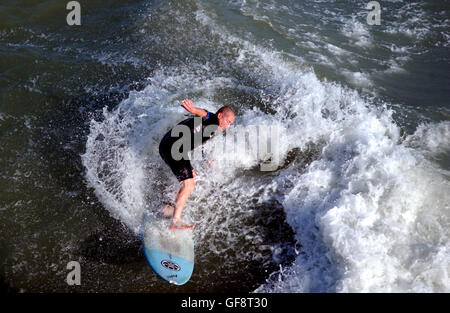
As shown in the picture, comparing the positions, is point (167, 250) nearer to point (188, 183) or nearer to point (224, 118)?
point (188, 183)

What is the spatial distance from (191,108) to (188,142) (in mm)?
586

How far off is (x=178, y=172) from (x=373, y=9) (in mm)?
8458

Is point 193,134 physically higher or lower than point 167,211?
higher

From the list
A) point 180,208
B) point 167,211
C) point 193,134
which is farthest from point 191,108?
point 167,211

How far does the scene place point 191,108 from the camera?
506cm

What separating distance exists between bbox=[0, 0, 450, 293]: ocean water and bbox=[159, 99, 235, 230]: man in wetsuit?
1.22 feet

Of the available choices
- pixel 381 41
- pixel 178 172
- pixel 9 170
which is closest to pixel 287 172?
pixel 178 172

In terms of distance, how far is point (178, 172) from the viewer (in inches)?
206

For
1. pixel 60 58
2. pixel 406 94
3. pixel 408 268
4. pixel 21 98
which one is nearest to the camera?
pixel 408 268

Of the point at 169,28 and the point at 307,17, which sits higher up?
the point at 307,17

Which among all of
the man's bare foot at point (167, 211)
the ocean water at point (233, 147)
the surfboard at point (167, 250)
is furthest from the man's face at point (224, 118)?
the surfboard at point (167, 250)

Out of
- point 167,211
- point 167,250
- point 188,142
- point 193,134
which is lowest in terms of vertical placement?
point 167,250

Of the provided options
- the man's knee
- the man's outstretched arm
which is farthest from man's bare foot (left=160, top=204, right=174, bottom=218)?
the man's outstretched arm
